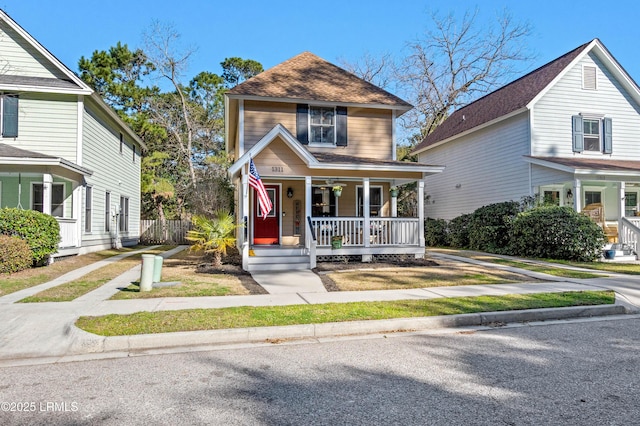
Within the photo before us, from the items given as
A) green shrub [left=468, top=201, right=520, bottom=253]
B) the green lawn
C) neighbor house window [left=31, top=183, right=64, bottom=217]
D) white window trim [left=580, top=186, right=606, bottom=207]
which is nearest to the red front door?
neighbor house window [left=31, top=183, right=64, bottom=217]

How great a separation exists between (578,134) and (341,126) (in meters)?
10.7

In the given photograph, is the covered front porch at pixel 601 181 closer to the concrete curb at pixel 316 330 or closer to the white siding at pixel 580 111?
the white siding at pixel 580 111

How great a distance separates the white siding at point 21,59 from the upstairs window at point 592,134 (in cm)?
2075

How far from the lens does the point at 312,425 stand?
3271mm

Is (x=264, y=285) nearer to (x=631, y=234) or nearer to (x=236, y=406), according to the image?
(x=236, y=406)

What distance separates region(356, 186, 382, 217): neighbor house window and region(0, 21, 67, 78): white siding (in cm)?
1178

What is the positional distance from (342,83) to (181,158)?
19437 millimetres

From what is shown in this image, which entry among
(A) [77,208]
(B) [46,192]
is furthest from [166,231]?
(B) [46,192]

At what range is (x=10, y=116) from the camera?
15047mm

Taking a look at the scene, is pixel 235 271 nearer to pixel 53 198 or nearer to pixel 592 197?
pixel 53 198

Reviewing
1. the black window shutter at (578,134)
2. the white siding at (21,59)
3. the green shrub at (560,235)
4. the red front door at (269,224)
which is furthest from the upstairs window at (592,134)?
the white siding at (21,59)

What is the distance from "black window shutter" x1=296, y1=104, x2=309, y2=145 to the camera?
15664 mm

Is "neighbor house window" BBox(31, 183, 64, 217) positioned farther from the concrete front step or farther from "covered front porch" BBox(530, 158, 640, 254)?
"covered front porch" BBox(530, 158, 640, 254)

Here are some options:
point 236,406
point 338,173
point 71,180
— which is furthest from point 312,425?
point 71,180
